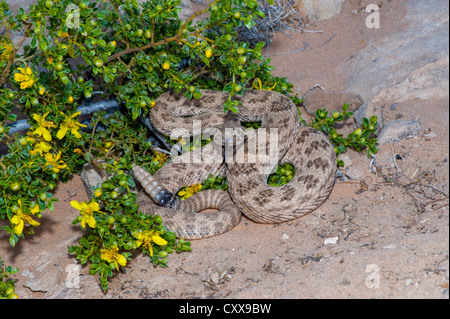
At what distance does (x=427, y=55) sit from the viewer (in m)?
5.75

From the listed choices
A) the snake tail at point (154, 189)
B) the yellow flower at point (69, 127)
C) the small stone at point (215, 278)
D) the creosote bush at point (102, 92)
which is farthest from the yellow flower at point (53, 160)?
Result: the small stone at point (215, 278)

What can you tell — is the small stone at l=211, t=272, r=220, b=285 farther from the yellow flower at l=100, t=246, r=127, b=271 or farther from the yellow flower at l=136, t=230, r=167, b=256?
the yellow flower at l=100, t=246, r=127, b=271

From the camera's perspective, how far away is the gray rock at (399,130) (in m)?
5.23

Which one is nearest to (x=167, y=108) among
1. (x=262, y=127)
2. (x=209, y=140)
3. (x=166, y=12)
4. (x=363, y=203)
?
(x=209, y=140)

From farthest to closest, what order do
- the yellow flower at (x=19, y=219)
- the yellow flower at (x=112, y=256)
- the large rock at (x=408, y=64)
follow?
the large rock at (x=408, y=64), the yellow flower at (x=112, y=256), the yellow flower at (x=19, y=219)

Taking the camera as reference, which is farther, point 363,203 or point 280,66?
point 280,66

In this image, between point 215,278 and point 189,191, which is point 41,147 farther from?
point 215,278

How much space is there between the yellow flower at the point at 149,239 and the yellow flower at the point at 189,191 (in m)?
1.21

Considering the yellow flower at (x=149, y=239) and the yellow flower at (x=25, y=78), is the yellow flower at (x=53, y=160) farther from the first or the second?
the yellow flower at (x=149, y=239)

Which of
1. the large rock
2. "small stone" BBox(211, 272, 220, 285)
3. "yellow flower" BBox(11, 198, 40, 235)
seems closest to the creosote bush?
"yellow flower" BBox(11, 198, 40, 235)

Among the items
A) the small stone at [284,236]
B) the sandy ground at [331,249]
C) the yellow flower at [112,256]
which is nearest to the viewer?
the sandy ground at [331,249]

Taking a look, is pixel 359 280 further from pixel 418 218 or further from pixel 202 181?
pixel 202 181

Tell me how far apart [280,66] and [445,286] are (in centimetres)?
400

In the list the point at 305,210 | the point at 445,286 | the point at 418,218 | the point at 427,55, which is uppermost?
the point at 427,55
